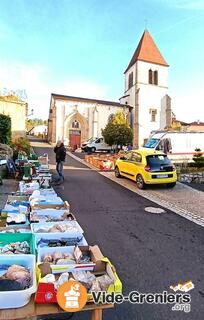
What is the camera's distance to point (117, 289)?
2506 millimetres

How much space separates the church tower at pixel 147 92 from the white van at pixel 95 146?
10310mm

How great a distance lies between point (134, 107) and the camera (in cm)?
4825

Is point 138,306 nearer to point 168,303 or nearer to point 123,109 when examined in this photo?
point 168,303

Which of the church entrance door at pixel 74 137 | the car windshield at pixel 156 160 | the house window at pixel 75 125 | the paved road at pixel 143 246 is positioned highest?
the house window at pixel 75 125

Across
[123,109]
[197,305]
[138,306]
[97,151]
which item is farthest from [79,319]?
[123,109]

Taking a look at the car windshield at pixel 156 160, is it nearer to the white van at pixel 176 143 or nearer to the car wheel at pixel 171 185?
the car wheel at pixel 171 185

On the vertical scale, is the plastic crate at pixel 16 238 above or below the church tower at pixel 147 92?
below

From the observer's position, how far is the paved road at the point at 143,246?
11.5 feet

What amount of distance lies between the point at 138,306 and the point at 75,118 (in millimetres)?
42246

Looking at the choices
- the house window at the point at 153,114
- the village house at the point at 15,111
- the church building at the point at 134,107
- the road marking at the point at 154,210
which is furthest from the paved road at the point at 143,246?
the house window at the point at 153,114

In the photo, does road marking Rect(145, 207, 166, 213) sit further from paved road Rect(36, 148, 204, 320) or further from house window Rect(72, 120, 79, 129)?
house window Rect(72, 120, 79, 129)

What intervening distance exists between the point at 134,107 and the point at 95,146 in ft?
49.5

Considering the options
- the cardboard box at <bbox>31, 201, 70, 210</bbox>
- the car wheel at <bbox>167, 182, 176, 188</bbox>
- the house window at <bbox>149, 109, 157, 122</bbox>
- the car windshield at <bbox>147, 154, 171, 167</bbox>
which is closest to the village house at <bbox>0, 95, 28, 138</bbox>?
the car windshield at <bbox>147, 154, 171, 167</bbox>

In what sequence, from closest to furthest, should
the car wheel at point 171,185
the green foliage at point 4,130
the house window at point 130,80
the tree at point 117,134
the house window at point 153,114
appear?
the car wheel at point 171,185 → the green foliage at point 4,130 → the tree at point 117,134 → the house window at point 153,114 → the house window at point 130,80
